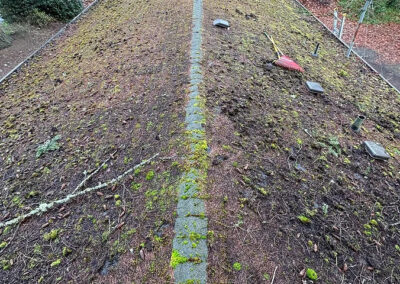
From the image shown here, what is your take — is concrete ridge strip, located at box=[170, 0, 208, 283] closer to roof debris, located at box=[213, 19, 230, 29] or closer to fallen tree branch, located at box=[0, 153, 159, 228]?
fallen tree branch, located at box=[0, 153, 159, 228]

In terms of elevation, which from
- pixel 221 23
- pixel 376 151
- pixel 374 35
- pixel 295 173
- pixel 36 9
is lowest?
pixel 374 35

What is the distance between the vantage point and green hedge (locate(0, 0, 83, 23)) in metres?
8.30

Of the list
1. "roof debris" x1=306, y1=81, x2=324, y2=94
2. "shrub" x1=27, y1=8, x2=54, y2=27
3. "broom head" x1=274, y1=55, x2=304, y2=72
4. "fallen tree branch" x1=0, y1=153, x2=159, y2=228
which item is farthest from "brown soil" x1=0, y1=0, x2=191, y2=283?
"shrub" x1=27, y1=8, x2=54, y2=27

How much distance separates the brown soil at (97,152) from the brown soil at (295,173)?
0.43 metres

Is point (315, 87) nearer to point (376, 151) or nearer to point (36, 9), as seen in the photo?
point (376, 151)

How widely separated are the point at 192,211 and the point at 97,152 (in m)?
1.44

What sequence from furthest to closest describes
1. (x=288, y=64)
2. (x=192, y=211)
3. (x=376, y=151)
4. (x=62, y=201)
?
1. (x=288, y=64)
2. (x=376, y=151)
3. (x=62, y=201)
4. (x=192, y=211)

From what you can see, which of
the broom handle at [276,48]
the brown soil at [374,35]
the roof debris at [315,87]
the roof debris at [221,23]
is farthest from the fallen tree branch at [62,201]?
the brown soil at [374,35]

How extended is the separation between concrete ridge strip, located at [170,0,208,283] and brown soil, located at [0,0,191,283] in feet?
0.26

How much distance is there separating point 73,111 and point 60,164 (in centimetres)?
110

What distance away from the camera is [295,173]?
2.51 metres

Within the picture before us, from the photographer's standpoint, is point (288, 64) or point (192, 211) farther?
point (288, 64)

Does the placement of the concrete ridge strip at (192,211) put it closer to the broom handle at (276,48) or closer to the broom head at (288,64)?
the broom head at (288,64)

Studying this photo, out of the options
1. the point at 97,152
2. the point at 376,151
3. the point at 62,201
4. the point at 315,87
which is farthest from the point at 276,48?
the point at 62,201
